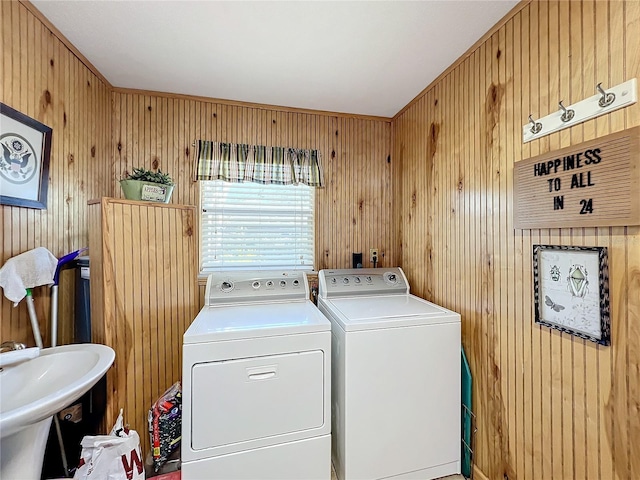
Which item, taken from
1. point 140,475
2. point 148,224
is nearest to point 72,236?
point 148,224

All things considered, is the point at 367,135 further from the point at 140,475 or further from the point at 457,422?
the point at 140,475

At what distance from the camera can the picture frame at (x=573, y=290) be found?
1.06m

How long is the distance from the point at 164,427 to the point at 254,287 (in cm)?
99

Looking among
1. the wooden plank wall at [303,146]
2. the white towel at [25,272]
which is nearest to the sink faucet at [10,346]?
the white towel at [25,272]

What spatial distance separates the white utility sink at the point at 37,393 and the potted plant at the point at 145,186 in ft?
2.92

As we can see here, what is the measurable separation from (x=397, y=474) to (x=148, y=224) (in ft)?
7.00

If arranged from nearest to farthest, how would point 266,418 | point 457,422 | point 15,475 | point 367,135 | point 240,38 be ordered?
1. point 15,475
2. point 266,418
3. point 240,38
4. point 457,422
5. point 367,135

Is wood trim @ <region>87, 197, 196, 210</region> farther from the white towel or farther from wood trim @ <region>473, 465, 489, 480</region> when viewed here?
wood trim @ <region>473, 465, 489, 480</region>

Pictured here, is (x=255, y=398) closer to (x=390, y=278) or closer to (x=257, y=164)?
(x=390, y=278)

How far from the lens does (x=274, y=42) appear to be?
1629 millimetres

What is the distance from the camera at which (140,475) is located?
1484 mm

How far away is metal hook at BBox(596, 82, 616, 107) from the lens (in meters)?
1.02

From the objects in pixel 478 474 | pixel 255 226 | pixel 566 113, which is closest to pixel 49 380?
pixel 255 226

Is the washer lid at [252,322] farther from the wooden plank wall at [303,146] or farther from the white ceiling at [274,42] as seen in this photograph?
the white ceiling at [274,42]
